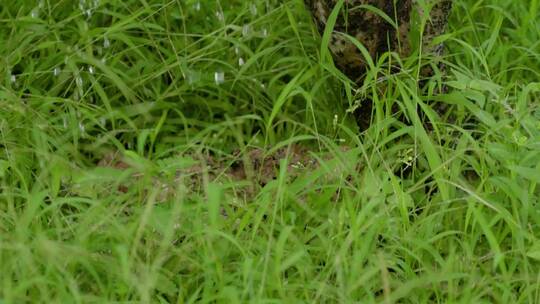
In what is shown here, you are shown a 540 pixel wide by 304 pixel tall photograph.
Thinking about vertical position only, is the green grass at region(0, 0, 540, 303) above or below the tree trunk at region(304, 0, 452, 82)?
below

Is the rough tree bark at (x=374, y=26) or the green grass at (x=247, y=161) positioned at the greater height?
the rough tree bark at (x=374, y=26)

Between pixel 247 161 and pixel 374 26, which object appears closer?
pixel 247 161

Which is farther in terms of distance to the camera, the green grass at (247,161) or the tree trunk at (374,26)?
the tree trunk at (374,26)

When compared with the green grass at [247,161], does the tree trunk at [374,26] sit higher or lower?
higher

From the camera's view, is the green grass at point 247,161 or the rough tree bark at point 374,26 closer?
the green grass at point 247,161

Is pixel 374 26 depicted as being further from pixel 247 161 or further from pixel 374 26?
pixel 247 161

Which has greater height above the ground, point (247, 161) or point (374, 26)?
point (374, 26)

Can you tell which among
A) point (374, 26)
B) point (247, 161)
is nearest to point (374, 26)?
point (374, 26)

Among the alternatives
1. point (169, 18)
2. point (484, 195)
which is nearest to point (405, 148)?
point (484, 195)
